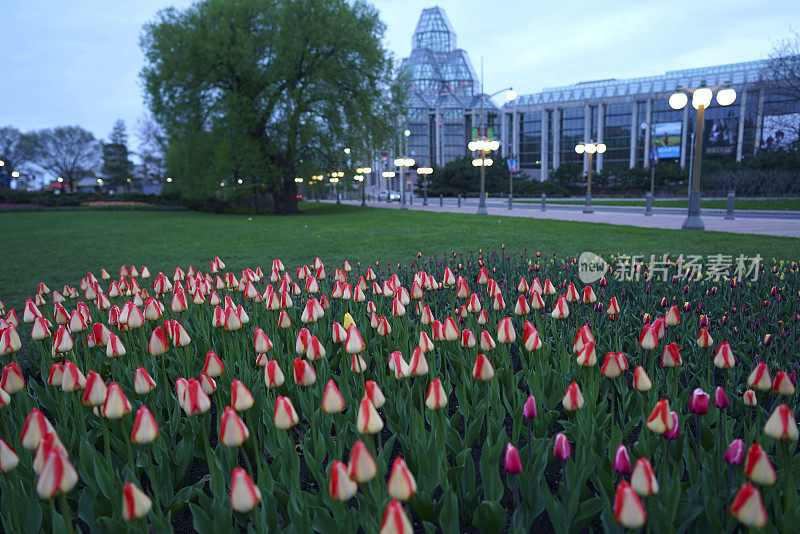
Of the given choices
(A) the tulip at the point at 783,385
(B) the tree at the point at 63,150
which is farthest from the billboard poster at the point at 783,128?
(B) the tree at the point at 63,150

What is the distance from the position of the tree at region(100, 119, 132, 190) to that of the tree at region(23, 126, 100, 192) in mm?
6085

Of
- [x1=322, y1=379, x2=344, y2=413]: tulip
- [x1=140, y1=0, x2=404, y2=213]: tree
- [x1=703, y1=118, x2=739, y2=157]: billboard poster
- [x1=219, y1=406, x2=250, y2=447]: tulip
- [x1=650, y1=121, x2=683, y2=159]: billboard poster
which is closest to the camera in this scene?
[x1=219, y1=406, x2=250, y2=447]: tulip

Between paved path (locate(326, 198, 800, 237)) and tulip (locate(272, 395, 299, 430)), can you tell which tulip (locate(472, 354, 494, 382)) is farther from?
paved path (locate(326, 198, 800, 237))

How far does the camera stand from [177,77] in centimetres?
2992

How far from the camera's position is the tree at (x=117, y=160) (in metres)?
95.2

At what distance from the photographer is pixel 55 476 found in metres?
1.45

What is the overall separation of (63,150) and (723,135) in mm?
102070

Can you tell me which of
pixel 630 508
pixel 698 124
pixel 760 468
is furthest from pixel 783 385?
pixel 698 124

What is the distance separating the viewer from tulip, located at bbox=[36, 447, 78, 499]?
4.70 feet

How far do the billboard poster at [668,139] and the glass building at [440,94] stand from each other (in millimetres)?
32191

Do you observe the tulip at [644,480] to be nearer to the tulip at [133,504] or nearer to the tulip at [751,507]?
the tulip at [751,507]

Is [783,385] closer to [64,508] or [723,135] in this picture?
[64,508]

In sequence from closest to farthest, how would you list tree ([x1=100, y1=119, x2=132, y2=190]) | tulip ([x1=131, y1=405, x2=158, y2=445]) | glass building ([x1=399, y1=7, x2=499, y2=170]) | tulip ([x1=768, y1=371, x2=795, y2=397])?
tulip ([x1=131, y1=405, x2=158, y2=445]), tulip ([x1=768, y1=371, x2=795, y2=397]), tree ([x1=100, y1=119, x2=132, y2=190]), glass building ([x1=399, y1=7, x2=499, y2=170])

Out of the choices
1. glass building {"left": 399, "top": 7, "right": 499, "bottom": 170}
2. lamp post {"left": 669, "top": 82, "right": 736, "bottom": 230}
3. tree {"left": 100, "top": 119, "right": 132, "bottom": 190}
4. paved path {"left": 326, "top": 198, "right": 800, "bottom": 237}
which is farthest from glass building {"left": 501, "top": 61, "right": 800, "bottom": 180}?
tree {"left": 100, "top": 119, "right": 132, "bottom": 190}
